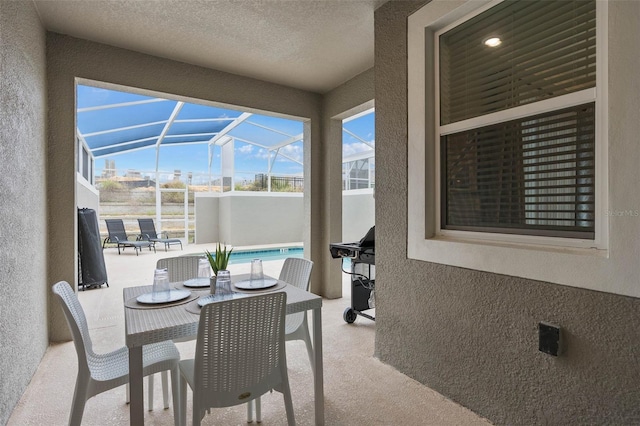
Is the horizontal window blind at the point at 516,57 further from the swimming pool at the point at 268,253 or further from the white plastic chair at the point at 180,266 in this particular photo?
the swimming pool at the point at 268,253

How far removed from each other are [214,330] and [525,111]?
201cm

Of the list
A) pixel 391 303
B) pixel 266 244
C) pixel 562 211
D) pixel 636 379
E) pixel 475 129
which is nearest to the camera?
pixel 636 379

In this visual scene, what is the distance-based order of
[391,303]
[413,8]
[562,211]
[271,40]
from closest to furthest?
[562,211] → [413,8] → [391,303] → [271,40]

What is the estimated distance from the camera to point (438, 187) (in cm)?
246

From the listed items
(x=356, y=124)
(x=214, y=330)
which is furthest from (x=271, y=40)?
(x=356, y=124)

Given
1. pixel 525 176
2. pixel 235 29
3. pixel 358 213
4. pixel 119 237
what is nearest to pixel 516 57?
pixel 525 176

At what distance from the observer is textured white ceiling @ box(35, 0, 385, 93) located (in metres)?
2.74

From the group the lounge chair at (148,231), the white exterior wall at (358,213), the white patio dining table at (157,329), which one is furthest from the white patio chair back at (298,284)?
the lounge chair at (148,231)

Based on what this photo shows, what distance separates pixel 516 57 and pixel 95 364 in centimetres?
291

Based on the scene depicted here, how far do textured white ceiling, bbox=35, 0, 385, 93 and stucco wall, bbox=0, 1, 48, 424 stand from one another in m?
0.42

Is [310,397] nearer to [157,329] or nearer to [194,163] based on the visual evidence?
[157,329]

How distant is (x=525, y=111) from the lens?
1946 mm

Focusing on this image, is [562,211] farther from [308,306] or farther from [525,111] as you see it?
[308,306]

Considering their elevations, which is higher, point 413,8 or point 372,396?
point 413,8
